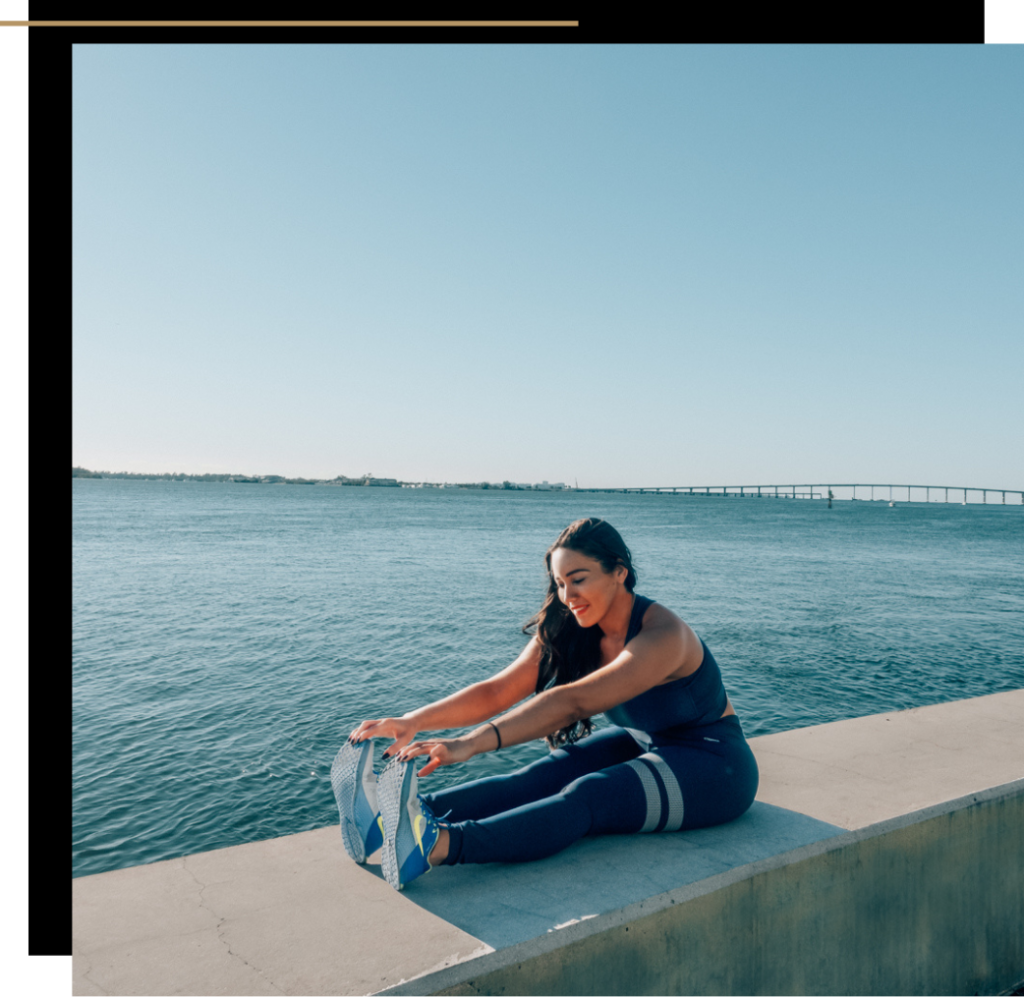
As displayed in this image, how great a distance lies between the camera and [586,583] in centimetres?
290

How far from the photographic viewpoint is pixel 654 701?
110 inches

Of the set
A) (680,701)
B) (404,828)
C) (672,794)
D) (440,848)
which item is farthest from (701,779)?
(404,828)

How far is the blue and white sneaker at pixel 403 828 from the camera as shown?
7.48 feet

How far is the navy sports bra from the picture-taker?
2.79m

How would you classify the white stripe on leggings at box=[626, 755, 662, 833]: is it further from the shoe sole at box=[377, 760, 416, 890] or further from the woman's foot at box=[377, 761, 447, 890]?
the shoe sole at box=[377, 760, 416, 890]

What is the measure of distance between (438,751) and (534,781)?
526 millimetres

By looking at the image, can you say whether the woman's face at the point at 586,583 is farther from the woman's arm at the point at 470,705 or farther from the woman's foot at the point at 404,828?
the woman's foot at the point at 404,828

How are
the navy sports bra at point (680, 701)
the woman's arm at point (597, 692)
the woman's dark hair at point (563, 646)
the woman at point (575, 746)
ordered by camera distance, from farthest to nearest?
the woman's dark hair at point (563, 646)
the navy sports bra at point (680, 701)
the woman's arm at point (597, 692)
the woman at point (575, 746)

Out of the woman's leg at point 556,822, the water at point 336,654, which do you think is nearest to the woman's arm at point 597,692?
the woman's leg at point 556,822

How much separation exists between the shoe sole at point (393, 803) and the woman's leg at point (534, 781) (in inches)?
8.9
